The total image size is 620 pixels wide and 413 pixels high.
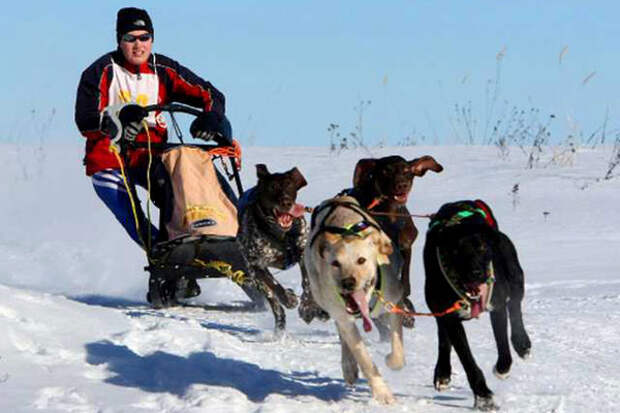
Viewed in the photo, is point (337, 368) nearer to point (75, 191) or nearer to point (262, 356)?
point (262, 356)

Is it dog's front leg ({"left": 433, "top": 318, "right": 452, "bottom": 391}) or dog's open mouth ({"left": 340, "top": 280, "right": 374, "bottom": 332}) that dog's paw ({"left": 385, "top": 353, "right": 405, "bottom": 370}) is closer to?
dog's front leg ({"left": 433, "top": 318, "right": 452, "bottom": 391})

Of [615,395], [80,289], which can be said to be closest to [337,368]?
[615,395]

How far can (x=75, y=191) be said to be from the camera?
1420 cm

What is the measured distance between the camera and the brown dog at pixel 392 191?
19.6ft

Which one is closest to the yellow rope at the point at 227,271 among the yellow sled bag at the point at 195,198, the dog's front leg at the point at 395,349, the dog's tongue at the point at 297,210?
the yellow sled bag at the point at 195,198

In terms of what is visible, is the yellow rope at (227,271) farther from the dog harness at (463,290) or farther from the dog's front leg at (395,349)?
the dog harness at (463,290)

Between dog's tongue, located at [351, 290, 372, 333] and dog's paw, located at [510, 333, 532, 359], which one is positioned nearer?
dog's tongue, located at [351, 290, 372, 333]

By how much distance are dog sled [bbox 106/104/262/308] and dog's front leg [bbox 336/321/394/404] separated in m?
2.28

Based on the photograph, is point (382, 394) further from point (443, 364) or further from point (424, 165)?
point (424, 165)

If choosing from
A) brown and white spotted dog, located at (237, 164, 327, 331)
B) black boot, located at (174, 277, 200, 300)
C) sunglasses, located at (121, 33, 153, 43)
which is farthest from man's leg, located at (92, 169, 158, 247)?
brown and white spotted dog, located at (237, 164, 327, 331)

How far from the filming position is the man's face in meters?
7.88

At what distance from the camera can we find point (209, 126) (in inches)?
300

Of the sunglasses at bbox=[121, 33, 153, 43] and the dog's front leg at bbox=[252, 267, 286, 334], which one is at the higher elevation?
the sunglasses at bbox=[121, 33, 153, 43]

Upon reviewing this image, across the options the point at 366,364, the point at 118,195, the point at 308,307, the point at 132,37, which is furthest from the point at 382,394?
the point at 132,37
